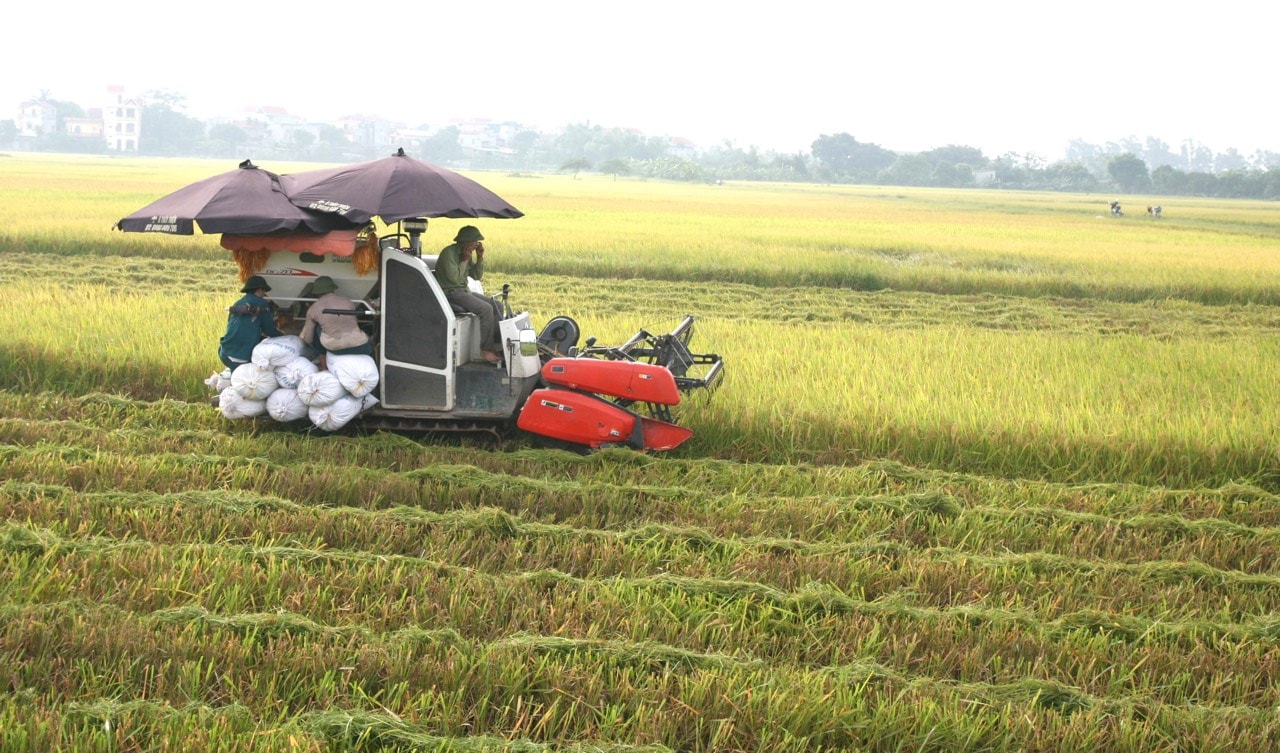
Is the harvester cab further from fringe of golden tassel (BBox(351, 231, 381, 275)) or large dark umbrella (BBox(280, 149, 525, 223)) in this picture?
large dark umbrella (BBox(280, 149, 525, 223))

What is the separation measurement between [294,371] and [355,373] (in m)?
0.39

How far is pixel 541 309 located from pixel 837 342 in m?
4.09

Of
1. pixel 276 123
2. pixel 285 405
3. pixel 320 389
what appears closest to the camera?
pixel 320 389

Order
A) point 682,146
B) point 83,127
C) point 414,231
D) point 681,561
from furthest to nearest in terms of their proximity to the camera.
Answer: point 682,146
point 83,127
point 414,231
point 681,561

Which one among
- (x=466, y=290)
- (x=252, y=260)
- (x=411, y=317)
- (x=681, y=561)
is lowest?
(x=681, y=561)

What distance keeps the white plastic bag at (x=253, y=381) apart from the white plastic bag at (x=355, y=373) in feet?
1.29

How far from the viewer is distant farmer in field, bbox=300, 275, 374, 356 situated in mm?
7273

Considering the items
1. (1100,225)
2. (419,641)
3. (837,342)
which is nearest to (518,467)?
(419,641)

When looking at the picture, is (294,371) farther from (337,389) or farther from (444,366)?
(444,366)

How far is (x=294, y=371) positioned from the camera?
23.9ft

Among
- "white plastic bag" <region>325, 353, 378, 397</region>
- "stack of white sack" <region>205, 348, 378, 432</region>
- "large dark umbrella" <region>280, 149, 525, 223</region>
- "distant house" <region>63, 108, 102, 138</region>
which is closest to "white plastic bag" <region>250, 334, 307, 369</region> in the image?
"stack of white sack" <region>205, 348, 378, 432</region>

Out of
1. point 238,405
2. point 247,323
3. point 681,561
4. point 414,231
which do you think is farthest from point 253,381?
point 681,561

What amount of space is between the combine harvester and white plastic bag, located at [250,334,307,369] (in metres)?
0.27

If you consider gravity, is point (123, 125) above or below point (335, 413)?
above
